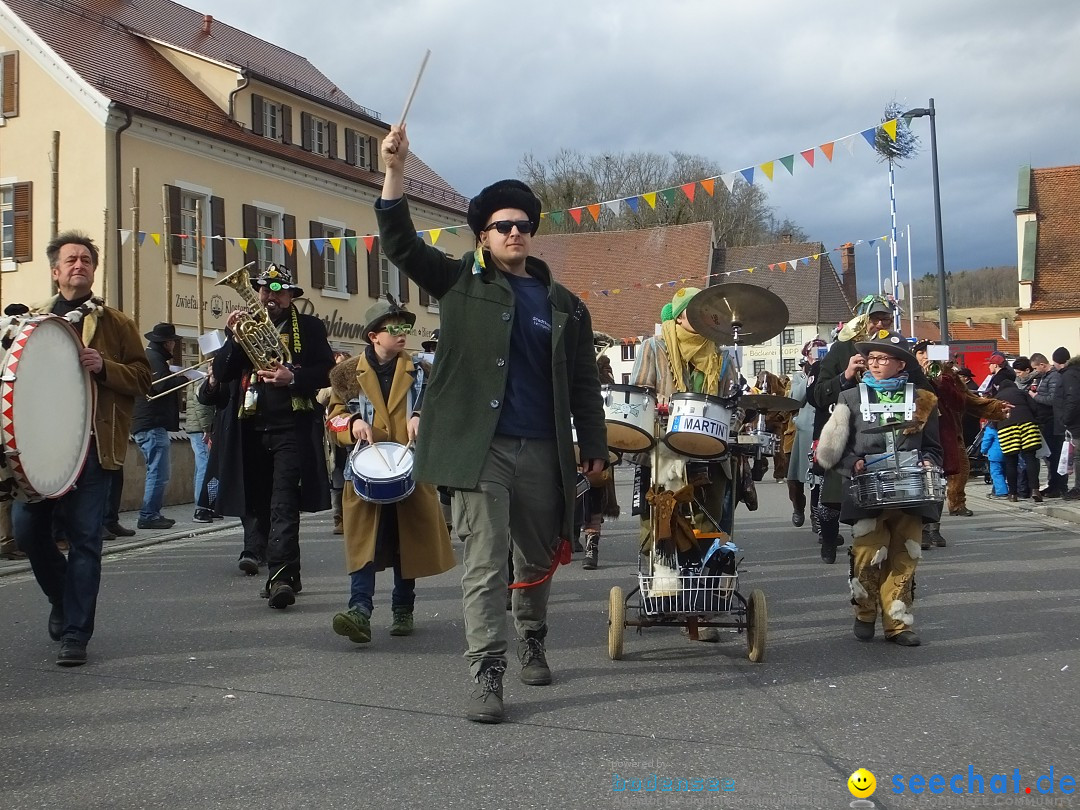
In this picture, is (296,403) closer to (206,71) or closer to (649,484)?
(649,484)

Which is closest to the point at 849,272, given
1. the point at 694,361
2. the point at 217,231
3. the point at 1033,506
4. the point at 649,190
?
the point at 649,190

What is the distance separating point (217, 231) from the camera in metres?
29.6

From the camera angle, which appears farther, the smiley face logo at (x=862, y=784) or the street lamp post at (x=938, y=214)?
the street lamp post at (x=938, y=214)

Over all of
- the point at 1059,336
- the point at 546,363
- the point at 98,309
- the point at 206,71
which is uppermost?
the point at 206,71

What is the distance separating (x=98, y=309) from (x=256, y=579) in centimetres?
326

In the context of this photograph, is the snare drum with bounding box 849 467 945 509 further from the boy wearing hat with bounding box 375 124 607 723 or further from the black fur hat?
the black fur hat

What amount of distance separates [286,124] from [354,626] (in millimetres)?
29200

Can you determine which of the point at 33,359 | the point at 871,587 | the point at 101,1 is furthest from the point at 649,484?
the point at 101,1

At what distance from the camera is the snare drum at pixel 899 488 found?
6379 mm

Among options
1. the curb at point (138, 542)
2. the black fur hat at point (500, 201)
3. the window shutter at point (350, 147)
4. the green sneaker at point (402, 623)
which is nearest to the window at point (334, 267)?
the window shutter at point (350, 147)

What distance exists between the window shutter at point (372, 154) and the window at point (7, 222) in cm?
1118

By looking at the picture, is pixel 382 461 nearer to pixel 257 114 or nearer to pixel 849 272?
pixel 257 114

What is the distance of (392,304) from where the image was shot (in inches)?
280

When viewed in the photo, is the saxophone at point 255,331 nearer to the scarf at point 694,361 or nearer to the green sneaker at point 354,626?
the green sneaker at point 354,626
